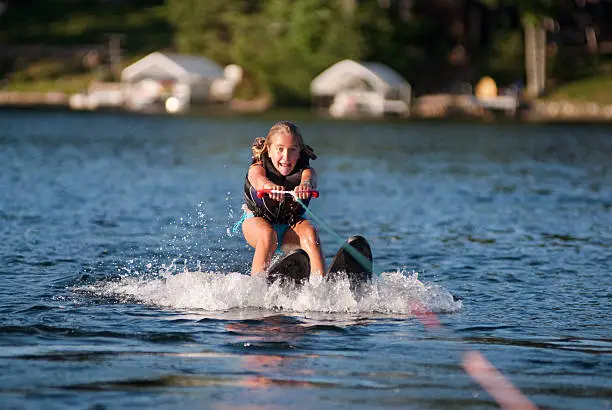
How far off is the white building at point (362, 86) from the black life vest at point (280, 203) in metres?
49.4

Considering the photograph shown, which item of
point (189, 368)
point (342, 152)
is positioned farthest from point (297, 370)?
point (342, 152)

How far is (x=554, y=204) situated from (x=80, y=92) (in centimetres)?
5925

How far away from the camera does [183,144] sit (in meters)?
41.0

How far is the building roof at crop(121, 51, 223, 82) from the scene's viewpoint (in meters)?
71.3

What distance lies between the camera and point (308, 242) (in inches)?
453

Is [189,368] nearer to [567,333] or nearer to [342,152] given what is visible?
[567,333]

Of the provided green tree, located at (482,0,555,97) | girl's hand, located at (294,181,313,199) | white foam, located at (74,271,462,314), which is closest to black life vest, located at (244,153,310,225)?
girl's hand, located at (294,181,313,199)

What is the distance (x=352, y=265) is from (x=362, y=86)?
54.7 meters

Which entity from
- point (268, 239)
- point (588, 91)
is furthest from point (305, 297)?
point (588, 91)

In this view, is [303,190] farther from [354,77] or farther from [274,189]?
[354,77]

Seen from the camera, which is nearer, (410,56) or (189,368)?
(189,368)

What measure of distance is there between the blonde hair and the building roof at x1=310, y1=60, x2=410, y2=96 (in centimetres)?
4930

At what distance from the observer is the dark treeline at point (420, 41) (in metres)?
65.2

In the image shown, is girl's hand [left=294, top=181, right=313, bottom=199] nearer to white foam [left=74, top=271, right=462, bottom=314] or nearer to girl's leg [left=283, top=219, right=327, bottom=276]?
girl's leg [left=283, top=219, right=327, bottom=276]
